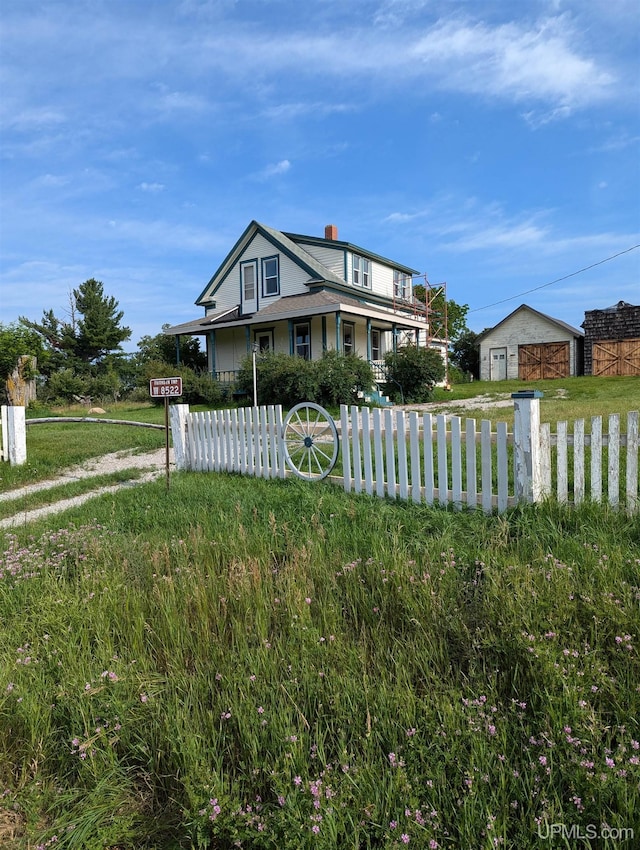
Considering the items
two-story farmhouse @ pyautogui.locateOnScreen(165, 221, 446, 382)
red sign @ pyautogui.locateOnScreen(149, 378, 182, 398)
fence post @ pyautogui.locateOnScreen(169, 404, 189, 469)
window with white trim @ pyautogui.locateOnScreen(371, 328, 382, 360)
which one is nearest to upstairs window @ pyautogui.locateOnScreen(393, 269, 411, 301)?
two-story farmhouse @ pyautogui.locateOnScreen(165, 221, 446, 382)

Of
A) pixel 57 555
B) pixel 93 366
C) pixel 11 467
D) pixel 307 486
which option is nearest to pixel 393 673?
pixel 57 555

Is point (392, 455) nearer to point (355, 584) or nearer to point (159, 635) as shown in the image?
point (355, 584)

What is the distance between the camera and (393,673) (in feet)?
8.46

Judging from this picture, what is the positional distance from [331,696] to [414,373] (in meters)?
20.1

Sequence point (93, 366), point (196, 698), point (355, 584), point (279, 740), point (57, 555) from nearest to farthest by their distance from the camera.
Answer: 1. point (279, 740)
2. point (196, 698)
3. point (355, 584)
4. point (57, 555)
5. point (93, 366)

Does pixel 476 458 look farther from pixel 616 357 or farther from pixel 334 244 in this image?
pixel 616 357

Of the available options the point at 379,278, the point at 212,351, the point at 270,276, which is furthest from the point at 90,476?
the point at 379,278

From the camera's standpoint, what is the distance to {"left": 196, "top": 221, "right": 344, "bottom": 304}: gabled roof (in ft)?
82.4

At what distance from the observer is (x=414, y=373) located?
71.2ft

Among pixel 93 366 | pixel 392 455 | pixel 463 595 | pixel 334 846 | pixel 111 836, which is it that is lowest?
pixel 111 836

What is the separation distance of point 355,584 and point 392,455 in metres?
2.58

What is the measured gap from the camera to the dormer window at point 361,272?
27781 mm

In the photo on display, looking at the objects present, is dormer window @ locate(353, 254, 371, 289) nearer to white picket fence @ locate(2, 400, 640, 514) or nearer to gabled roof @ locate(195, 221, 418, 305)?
gabled roof @ locate(195, 221, 418, 305)

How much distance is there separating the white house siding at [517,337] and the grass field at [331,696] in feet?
107
